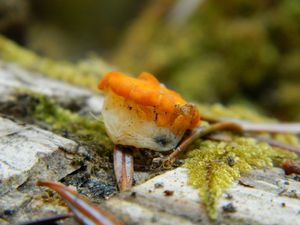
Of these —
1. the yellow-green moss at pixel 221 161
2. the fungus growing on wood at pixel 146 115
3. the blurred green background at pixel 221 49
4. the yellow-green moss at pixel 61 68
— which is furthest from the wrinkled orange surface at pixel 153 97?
the blurred green background at pixel 221 49

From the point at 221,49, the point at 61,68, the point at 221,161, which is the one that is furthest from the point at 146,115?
the point at 221,49

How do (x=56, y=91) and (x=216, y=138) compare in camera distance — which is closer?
(x=216, y=138)

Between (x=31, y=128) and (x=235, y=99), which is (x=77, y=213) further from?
(x=235, y=99)

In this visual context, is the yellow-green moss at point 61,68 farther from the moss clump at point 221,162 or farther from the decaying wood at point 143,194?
the moss clump at point 221,162

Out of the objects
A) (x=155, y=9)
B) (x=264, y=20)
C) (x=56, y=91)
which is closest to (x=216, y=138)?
(x=56, y=91)

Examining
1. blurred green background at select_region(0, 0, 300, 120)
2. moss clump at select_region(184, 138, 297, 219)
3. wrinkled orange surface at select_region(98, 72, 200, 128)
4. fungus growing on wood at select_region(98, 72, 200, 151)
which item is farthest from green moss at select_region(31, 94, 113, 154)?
blurred green background at select_region(0, 0, 300, 120)

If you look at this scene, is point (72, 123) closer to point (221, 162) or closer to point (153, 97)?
point (153, 97)
